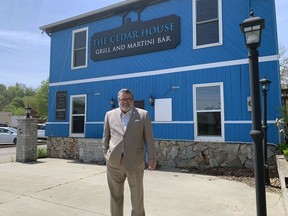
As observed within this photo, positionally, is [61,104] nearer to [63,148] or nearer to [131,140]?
[63,148]

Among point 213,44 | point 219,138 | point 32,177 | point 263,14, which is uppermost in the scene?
point 263,14

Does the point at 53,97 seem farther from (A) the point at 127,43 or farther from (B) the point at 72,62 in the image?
(A) the point at 127,43

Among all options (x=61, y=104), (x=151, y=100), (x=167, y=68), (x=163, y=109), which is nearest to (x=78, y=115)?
(x=61, y=104)

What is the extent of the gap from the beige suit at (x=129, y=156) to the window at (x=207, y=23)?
594cm

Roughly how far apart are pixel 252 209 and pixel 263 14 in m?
5.99

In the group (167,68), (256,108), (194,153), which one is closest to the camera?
(256,108)

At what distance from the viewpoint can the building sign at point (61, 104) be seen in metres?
11.6

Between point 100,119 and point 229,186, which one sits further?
point 100,119

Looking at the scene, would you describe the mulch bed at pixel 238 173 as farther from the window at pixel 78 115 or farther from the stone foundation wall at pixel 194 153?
the window at pixel 78 115

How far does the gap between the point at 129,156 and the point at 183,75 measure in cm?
594

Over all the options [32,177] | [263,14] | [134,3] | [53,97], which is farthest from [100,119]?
[263,14]

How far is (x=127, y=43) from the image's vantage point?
10.2 metres

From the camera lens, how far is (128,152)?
3.41 m

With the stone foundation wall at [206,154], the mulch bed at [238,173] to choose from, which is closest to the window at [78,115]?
the stone foundation wall at [206,154]
